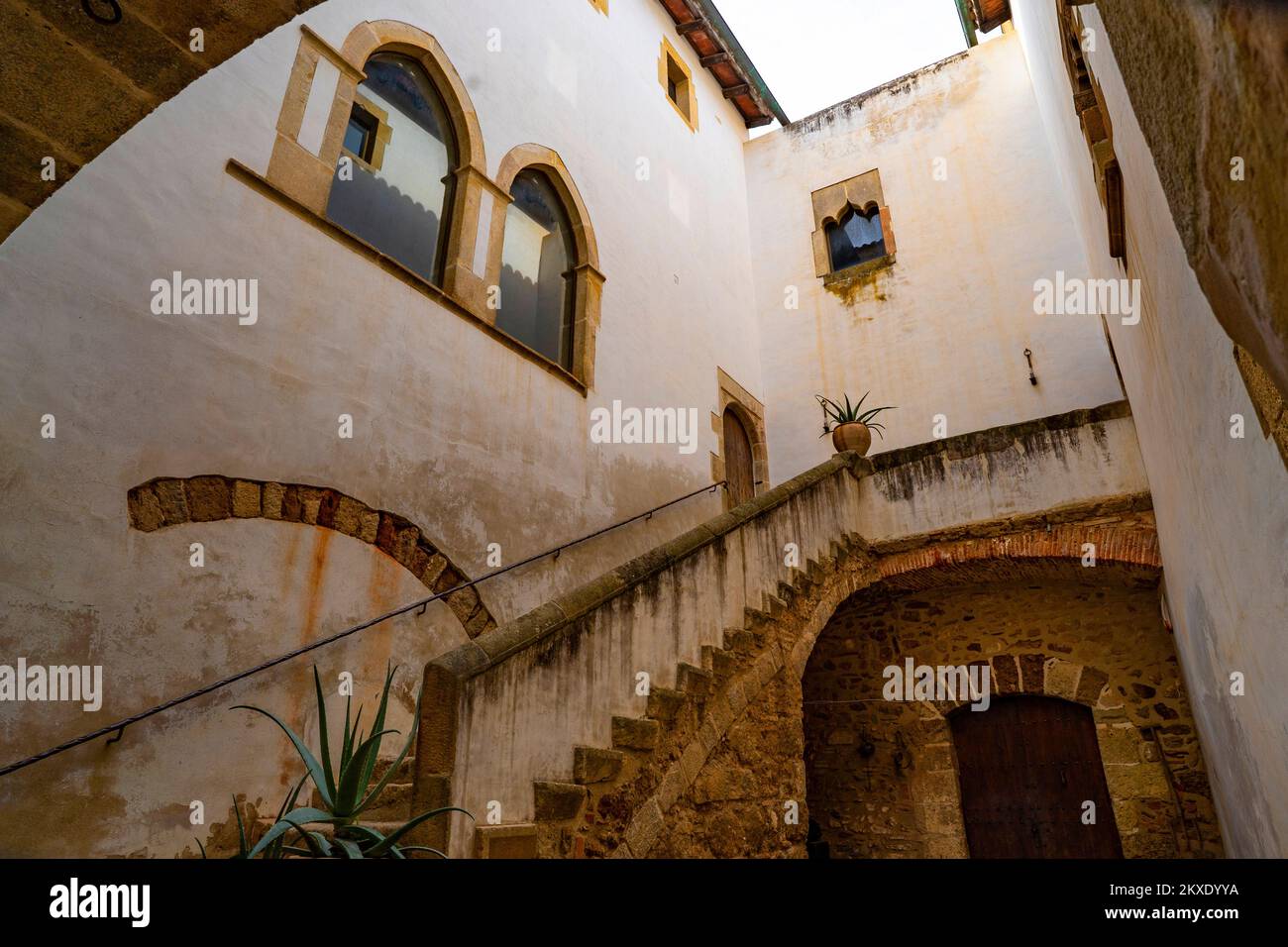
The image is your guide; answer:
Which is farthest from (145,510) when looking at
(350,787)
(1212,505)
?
(1212,505)

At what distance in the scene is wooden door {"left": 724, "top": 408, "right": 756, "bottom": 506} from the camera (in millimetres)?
10375

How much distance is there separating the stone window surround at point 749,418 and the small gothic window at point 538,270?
2.88 meters

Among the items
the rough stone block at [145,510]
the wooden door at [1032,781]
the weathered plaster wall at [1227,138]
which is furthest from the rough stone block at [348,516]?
the wooden door at [1032,781]

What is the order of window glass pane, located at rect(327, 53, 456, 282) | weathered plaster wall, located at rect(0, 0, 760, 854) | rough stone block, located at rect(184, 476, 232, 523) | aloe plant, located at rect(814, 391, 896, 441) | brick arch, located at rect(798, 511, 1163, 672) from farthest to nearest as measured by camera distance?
aloe plant, located at rect(814, 391, 896, 441) < brick arch, located at rect(798, 511, 1163, 672) < window glass pane, located at rect(327, 53, 456, 282) < rough stone block, located at rect(184, 476, 232, 523) < weathered plaster wall, located at rect(0, 0, 760, 854)

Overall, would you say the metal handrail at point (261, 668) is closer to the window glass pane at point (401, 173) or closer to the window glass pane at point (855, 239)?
the window glass pane at point (401, 173)

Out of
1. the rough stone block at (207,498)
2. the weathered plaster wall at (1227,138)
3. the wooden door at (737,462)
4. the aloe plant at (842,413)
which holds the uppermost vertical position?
the aloe plant at (842,413)

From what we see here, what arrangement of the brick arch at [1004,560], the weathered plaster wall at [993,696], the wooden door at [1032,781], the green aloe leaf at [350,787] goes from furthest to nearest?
the wooden door at [1032,781]
the weathered plaster wall at [993,696]
the brick arch at [1004,560]
the green aloe leaf at [350,787]

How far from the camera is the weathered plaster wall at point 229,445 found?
141 inches

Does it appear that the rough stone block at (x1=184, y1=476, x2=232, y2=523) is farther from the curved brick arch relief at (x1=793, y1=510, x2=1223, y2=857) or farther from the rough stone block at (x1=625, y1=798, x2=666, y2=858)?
the curved brick arch relief at (x1=793, y1=510, x2=1223, y2=857)

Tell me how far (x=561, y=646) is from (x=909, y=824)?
5.12 metres

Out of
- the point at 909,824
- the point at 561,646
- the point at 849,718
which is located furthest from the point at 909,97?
the point at 561,646

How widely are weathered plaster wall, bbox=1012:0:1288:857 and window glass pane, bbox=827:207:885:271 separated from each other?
6.47 m

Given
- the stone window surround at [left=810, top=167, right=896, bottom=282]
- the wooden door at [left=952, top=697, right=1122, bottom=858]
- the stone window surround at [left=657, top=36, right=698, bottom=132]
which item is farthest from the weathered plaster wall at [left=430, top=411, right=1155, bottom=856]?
the stone window surround at [left=657, top=36, right=698, bottom=132]

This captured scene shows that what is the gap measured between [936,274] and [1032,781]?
699cm
